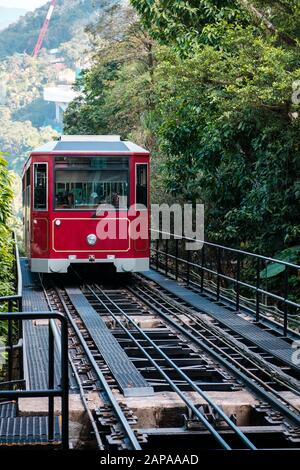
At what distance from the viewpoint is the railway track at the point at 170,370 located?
27.0ft

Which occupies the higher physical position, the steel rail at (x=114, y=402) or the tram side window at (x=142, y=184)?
the tram side window at (x=142, y=184)

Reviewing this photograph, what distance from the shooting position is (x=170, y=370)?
11.0 metres

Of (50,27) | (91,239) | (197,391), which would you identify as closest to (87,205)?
(91,239)

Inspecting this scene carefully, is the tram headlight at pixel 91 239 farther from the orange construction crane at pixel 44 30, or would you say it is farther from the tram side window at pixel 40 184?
the orange construction crane at pixel 44 30

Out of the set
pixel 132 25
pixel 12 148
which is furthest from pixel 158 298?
pixel 12 148

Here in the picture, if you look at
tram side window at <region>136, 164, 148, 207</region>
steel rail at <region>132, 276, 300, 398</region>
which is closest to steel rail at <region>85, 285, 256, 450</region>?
steel rail at <region>132, 276, 300, 398</region>

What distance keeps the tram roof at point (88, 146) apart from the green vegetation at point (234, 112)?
170cm

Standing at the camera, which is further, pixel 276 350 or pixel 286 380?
pixel 276 350

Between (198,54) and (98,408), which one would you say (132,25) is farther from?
(98,408)

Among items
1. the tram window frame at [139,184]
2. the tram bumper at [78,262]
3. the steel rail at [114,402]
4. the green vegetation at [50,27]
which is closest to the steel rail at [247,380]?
the steel rail at [114,402]

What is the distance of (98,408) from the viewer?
29.3ft

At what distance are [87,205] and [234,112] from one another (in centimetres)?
342

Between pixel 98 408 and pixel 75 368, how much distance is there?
1.91 metres

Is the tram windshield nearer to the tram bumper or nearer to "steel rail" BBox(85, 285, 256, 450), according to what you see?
the tram bumper
